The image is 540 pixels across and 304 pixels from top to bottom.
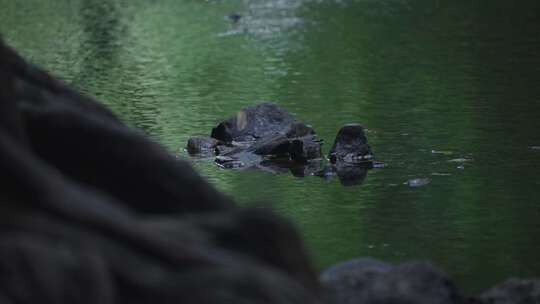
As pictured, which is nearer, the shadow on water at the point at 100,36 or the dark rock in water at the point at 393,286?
the dark rock in water at the point at 393,286

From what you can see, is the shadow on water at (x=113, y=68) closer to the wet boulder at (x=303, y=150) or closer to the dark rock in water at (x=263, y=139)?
the dark rock in water at (x=263, y=139)

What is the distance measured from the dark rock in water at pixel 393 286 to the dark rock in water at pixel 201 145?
13.3m

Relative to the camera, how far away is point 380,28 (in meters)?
47.4

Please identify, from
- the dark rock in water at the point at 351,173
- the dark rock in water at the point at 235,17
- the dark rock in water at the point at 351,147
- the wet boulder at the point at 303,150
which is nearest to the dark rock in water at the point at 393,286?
the dark rock in water at the point at 351,173

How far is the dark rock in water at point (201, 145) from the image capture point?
2403cm

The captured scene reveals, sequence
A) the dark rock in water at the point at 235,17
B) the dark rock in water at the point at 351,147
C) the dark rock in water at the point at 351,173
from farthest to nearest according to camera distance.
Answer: the dark rock in water at the point at 235,17
the dark rock in water at the point at 351,147
the dark rock in water at the point at 351,173

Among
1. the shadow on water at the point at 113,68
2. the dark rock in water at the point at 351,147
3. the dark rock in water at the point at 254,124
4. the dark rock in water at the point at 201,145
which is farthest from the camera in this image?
the shadow on water at the point at 113,68

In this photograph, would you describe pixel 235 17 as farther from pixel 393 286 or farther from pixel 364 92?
pixel 393 286

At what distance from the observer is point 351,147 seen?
74.9 ft

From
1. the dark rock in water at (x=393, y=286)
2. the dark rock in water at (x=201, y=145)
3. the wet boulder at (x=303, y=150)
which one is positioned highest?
the dark rock in water at (x=393, y=286)

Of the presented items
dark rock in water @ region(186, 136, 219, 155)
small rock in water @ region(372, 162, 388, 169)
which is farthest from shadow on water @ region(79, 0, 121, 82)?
small rock in water @ region(372, 162, 388, 169)

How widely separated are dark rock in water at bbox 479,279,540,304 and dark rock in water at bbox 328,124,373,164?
434 inches

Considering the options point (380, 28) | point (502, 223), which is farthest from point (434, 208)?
point (380, 28)

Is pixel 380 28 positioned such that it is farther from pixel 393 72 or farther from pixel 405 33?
pixel 393 72
